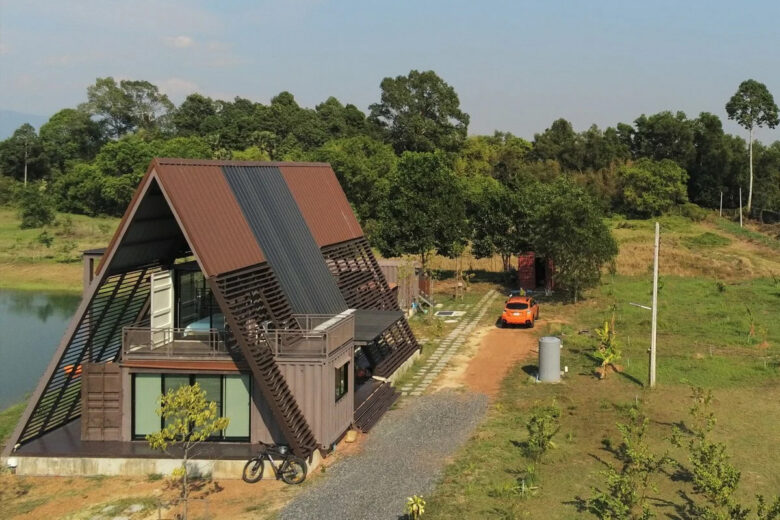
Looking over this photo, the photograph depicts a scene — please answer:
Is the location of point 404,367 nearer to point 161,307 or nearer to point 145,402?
point 161,307

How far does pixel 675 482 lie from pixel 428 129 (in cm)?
9464

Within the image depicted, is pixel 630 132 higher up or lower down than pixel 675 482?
higher up

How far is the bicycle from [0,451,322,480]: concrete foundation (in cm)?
23

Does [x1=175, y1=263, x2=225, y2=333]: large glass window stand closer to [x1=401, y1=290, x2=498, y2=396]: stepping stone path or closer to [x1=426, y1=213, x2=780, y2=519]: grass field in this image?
[x1=401, y1=290, x2=498, y2=396]: stepping stone path

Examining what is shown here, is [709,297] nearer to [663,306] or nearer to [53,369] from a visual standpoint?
[663,306]

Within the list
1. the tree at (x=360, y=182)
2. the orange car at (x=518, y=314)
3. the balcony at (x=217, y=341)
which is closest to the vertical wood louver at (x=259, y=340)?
the balcony at (x=217, y=341)

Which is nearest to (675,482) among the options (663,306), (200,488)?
(200,488)

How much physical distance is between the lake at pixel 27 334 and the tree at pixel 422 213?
64.0 ft

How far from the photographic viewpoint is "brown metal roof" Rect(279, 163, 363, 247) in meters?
26.7

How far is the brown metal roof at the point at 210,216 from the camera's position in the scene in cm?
1841

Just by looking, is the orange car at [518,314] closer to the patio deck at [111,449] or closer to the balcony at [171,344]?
the balcony at [171,344]

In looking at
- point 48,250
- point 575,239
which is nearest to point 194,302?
point 575,239

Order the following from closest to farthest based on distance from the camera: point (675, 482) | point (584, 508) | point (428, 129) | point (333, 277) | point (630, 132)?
point (584, 508), point (675, 482), point (333, 277), point (630, 132), point (428, 129)

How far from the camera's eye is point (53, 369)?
62.2 ft
